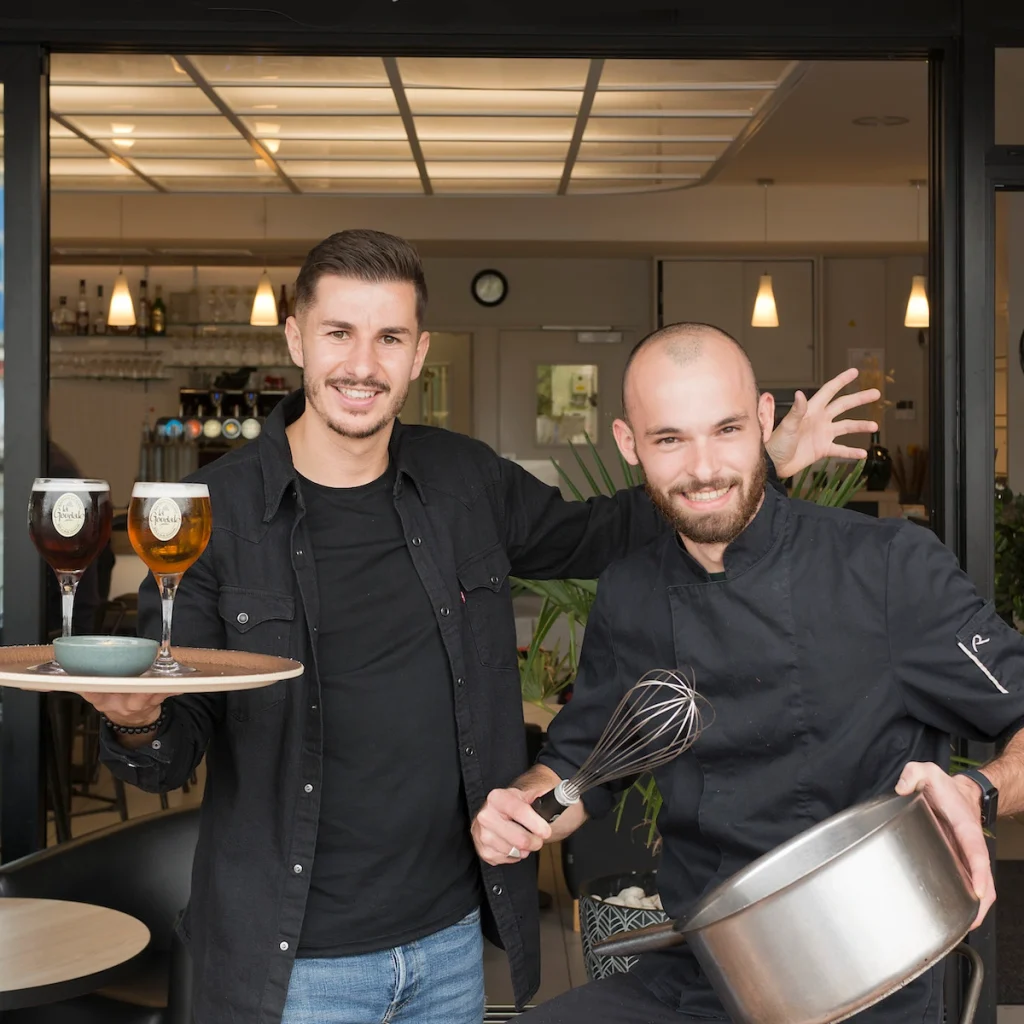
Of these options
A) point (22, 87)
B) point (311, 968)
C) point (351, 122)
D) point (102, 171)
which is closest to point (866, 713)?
point (311, 968)

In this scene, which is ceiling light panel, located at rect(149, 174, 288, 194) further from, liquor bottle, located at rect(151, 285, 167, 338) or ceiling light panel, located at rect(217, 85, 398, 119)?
→ ceiling light panel, located at rect(217, 85, 398, 119)

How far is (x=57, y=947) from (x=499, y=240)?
6.41 m

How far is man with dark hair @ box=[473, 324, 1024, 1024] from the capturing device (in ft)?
5.04

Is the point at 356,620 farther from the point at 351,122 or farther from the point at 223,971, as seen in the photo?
the point at 351,122

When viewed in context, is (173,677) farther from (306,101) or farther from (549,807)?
(306,101)

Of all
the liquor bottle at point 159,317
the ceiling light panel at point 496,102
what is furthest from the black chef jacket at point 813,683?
the liquor bottle at point 159,317

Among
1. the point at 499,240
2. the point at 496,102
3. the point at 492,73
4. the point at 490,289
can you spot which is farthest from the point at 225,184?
the point at 492,73

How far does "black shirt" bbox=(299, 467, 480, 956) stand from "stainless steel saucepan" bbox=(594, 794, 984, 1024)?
653 millimetres

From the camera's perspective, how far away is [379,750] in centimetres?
178

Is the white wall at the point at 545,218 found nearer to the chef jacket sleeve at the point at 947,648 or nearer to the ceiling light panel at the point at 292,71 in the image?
the ceiling light panel at the point at 292,71

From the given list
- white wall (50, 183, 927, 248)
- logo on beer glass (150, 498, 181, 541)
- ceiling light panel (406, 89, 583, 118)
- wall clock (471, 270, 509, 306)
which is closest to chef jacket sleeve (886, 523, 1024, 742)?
logo on beer glass (150, 498, 181, 541)

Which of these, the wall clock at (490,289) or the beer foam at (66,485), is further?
the wall clock at (490,289)

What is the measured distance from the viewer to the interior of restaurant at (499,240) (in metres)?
4.99

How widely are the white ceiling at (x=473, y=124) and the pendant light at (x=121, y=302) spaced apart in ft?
1.73
